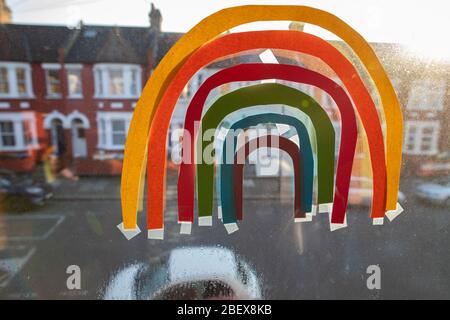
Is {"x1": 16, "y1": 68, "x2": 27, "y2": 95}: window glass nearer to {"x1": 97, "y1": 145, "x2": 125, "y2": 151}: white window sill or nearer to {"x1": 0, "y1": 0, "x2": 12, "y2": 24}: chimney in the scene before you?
{"x1": 0, "y1": 0, "x2": 12, "y2": 24}: chimney

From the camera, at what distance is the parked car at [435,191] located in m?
1.14

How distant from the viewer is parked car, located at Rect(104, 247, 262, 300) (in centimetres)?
116

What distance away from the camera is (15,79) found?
39.9 inches

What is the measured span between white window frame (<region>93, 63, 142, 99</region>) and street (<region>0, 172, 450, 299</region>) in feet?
1.43

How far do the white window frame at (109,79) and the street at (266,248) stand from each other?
0.44m

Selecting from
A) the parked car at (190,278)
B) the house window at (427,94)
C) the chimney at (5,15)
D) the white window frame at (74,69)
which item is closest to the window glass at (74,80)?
the white window frame at (74,69)

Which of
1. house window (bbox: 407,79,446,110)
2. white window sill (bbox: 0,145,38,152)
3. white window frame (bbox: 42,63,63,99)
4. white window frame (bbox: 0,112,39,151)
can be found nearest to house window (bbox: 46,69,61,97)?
white window frame (bbox: 42,63,63,99)

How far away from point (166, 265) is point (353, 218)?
2.99 ft

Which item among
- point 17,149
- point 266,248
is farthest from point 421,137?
point 17,149

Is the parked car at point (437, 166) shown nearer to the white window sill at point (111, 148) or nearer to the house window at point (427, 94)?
the house window at point (427, 94)

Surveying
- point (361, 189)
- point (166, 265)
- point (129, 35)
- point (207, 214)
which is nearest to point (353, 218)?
point (361, 189)

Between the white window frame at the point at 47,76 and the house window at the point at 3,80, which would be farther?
the white window frame at the point at 47,76

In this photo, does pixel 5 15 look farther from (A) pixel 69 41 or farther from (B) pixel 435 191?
(B) pixel 435 191

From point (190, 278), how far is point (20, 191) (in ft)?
3.11
